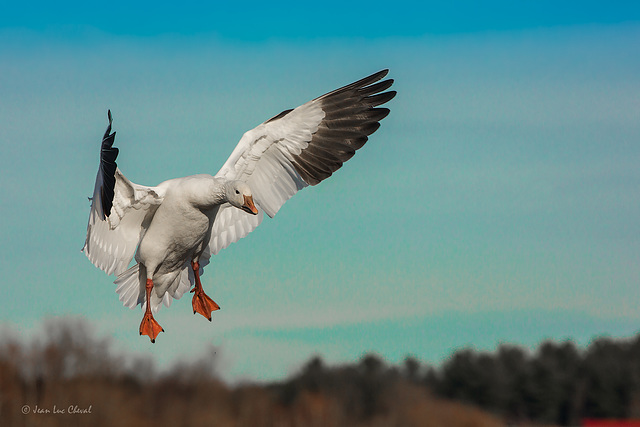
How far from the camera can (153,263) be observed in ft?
33.2

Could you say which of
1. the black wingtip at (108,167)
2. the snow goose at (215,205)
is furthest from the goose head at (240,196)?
the black wingtip at (108,167)

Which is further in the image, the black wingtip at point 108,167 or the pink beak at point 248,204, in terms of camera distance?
the pink beak at point 248,204

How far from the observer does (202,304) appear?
1079 cm

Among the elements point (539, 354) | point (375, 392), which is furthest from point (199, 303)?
point (539, 354)

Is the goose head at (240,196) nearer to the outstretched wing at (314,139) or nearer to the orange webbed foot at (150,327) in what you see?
the outstretched wing at (314,139)

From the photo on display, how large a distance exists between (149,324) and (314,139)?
10.6 ft

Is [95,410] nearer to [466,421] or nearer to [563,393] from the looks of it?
[466,421]

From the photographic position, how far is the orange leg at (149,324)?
10.2 metres

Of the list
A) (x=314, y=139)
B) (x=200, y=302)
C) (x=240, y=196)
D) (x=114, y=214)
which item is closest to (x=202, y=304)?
(x=200, y=302)

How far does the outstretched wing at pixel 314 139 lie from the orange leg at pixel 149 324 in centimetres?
182

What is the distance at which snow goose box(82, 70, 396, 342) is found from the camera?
9828 millimetres
